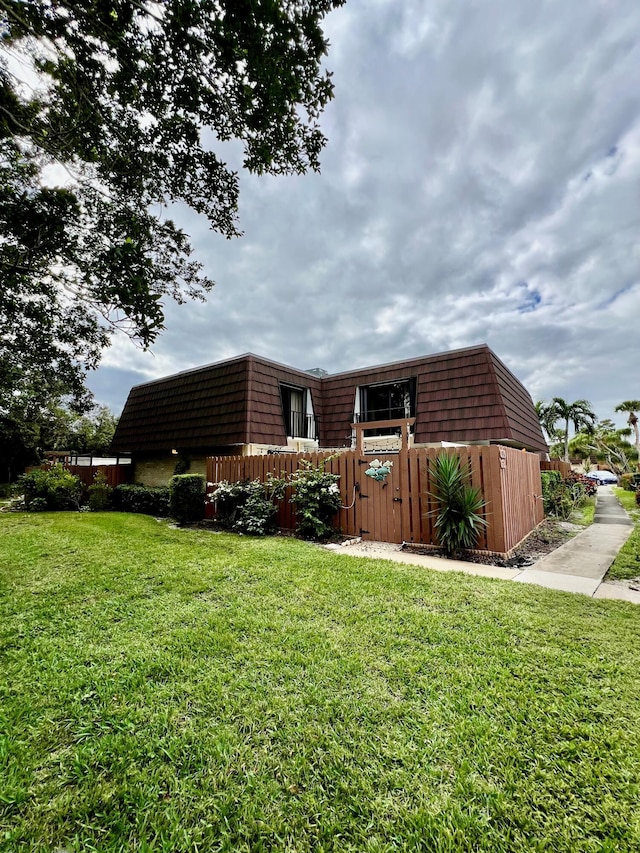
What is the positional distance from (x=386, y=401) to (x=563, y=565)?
381 inches

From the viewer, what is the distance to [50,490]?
1211 cm

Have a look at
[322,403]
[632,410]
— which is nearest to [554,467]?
[322,403]

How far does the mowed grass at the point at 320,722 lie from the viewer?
1504 millimetres

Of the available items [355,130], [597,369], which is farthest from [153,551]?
[597,369]

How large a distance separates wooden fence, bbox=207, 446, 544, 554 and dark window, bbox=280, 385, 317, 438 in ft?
19.1

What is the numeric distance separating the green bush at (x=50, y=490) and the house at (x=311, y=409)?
3.25 m

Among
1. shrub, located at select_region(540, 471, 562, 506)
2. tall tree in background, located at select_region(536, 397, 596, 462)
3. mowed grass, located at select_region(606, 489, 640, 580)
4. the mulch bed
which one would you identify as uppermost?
tall tree in background, located at select_region(536, 397, 596, 462)

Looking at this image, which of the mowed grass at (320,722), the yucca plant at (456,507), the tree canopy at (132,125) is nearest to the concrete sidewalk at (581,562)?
the mowed grass at (320,722)

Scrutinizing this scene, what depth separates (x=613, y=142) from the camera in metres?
7.21

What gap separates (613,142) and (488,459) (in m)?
7.25

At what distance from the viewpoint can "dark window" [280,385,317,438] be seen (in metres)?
14.3

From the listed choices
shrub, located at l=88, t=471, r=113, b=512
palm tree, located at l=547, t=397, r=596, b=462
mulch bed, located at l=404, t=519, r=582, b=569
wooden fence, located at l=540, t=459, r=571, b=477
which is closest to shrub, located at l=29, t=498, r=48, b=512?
shrub, located at l=88, t=471, r=113, b=512

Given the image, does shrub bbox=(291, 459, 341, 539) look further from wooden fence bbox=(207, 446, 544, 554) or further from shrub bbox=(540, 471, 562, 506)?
shrub bbox=(540, 471, 562, 506)

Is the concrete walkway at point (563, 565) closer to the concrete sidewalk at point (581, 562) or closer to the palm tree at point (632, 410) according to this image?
the concrete sidewalk at point (581, 562)
